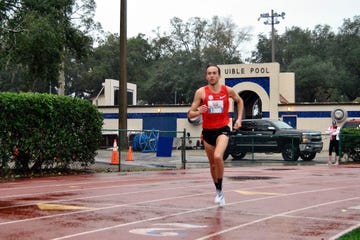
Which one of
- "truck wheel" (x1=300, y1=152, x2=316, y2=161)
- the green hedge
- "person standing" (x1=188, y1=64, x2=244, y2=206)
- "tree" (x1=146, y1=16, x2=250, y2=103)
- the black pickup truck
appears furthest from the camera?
"tree" (x1=146, y1=16, x2=250, y2=103)

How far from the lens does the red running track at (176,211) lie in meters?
6.82

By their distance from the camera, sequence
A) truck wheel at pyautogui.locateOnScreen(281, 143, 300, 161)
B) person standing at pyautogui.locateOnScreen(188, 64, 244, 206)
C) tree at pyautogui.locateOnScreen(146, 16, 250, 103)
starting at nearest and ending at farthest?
person standing at pyautogui.locateOnScreen(188, 64, 244, 206)
truck wheel at pyautogui.locateOnScreen(281, 143, 300, 161)
tree at pyautogui.locateOnScreen(146, 16, 250, 103)

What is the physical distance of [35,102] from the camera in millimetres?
16344

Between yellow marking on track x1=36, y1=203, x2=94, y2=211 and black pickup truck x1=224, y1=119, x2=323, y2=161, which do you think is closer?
yellow marking on track x1=36, y1=203, x2=94, y2=211

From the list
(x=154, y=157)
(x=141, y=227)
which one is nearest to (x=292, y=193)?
(x=141, y=227)

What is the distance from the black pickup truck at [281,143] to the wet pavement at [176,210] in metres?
11.8

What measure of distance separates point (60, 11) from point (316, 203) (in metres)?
26.9

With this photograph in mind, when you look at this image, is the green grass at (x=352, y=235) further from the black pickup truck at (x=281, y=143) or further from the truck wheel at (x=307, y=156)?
the truck wheel at (x=307, y=156)

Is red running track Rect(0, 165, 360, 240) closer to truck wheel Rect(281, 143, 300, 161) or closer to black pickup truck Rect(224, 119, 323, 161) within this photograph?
truck wheel Rect(281, 143, 300, 161)

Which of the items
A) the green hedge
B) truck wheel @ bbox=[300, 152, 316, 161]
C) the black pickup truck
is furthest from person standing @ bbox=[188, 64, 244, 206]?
truck wheel @ bbox=[300, 152, 316, 161]

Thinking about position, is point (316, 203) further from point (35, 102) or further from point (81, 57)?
point (81, 57)

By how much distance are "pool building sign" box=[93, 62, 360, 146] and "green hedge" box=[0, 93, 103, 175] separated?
22939 millimetres

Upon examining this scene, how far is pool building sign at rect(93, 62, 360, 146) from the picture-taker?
38.4 meters

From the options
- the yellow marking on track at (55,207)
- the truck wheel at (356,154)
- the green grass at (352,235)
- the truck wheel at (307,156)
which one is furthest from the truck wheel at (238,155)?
the green grass at (352,235)
